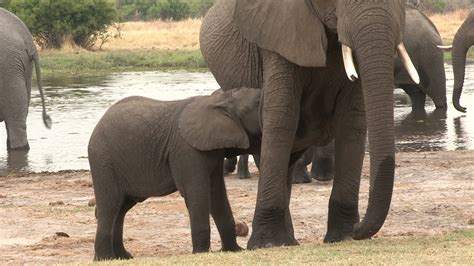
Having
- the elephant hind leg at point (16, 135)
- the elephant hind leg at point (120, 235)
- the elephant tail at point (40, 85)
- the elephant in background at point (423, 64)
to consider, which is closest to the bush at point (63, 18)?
the elephant in background at point (423, 64)

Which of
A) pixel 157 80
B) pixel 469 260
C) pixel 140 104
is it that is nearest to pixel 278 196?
pixel 140 104

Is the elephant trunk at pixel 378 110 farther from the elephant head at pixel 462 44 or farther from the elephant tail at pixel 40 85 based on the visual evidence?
the elephant head at pixel 462 44

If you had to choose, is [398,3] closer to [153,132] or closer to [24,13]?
[153,132]

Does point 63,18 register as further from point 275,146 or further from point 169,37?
point 275,146

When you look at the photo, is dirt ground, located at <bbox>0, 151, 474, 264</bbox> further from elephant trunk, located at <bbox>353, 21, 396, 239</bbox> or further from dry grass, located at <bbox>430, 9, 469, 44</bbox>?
dry grass, located at <bbox>430, 9, 469, 44</bbox>

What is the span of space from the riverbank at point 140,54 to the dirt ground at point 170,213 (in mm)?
21747

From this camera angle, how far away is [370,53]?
843 centimetres

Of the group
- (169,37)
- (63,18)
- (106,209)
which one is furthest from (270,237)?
(169,37)

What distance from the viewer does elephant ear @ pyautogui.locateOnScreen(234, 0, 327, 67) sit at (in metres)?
9.05

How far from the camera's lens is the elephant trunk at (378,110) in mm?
8328

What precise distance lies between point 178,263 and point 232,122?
1.55 m

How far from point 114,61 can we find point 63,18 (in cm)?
478

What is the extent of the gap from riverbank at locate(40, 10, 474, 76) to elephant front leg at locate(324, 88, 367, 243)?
2577cm

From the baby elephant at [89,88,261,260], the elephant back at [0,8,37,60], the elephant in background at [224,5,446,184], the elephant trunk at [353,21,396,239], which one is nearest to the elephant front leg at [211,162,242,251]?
the baby elephant at [89,88,261,260]
